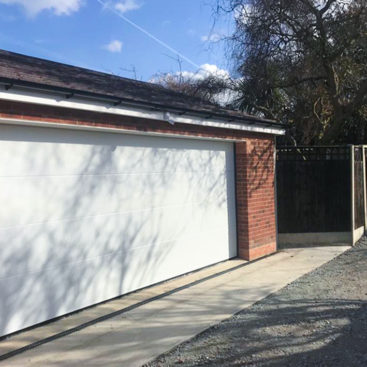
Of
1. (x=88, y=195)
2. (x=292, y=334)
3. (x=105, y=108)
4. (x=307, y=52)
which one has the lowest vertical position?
(x=292, y=334)

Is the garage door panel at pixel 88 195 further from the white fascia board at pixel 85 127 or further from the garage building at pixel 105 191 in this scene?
the white fascia board at pixel 85 127

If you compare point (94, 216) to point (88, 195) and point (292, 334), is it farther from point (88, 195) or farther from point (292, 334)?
point (292, 334)

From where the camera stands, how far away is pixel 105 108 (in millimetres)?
5617

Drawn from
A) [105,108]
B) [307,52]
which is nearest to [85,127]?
[105,108]

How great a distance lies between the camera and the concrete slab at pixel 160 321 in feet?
14.4

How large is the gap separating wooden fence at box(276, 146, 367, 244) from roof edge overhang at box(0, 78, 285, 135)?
5.88 feet

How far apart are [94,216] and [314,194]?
571 cm

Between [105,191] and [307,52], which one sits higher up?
[307,52]

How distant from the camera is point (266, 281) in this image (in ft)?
23.1

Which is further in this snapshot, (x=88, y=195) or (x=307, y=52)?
(x=307, y=52)

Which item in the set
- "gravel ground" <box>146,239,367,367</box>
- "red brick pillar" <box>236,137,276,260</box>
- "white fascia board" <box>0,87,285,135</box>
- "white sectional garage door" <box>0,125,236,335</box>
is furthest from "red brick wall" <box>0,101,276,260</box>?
"gravel ground" <box>146,239,367,367</box>

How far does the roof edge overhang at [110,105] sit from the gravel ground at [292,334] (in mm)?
2893

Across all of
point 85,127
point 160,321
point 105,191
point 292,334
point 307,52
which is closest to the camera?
point 292,334

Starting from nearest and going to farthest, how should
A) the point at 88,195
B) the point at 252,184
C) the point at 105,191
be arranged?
the point at 88,195 < the point at 105,191 < the point at 252,184
